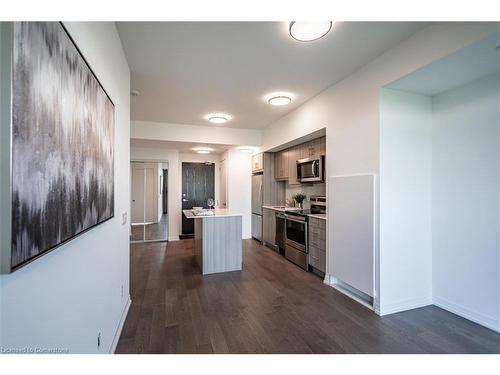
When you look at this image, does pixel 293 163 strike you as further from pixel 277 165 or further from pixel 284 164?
pixel 277 165

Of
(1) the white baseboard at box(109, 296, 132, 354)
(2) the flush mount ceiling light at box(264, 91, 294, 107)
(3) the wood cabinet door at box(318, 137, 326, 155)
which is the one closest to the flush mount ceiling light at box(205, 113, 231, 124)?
(2) the flush mount ceiling light at box(264, 91, 294, 107)

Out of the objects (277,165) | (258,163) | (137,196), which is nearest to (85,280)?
(277,165)

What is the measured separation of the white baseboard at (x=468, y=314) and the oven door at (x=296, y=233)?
178cm

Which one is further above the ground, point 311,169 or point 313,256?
point 311,169

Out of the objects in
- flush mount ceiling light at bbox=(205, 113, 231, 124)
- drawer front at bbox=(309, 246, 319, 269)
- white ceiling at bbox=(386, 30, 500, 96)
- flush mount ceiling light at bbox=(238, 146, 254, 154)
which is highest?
flush mount ceiling light at bbox=(205, 113, 231, 124)

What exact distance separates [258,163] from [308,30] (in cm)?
394

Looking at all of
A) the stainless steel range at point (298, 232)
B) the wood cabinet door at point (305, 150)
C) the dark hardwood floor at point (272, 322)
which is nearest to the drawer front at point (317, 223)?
the stainless steel range at point (298, 232)

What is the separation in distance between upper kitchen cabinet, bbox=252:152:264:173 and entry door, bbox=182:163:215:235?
66.4 inches

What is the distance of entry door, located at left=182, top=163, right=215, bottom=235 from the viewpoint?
22.6 ft

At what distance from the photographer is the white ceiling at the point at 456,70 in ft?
5.90

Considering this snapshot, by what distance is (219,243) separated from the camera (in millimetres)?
3791

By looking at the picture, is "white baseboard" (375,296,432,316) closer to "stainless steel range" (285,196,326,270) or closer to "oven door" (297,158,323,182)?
"stainless steel range" (285,196,326,270)
